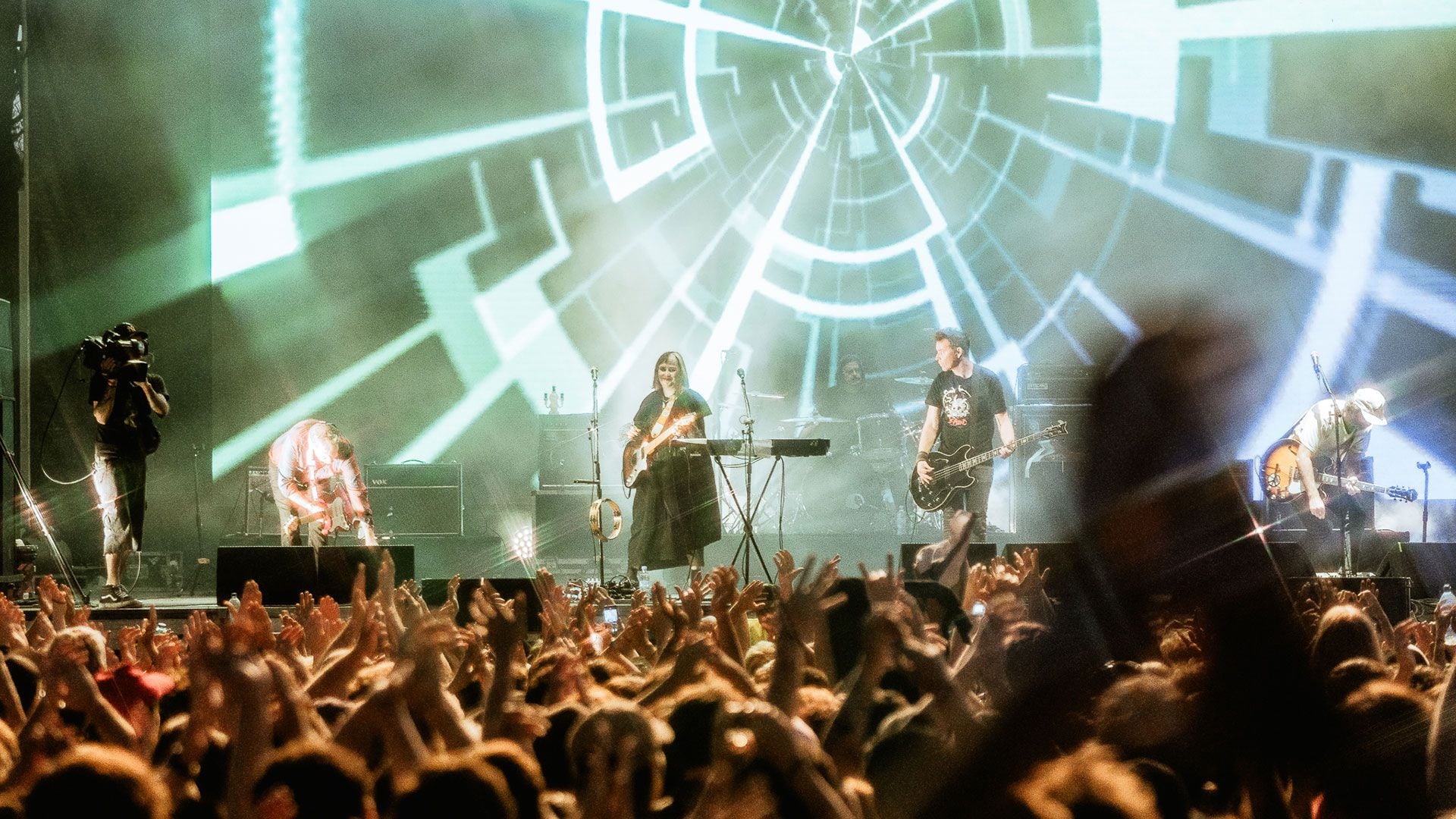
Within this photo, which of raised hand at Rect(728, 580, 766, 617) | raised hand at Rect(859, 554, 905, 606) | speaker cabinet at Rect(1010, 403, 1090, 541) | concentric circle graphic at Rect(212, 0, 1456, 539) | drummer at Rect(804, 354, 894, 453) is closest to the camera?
raised hand at Rect(859, 554, 905, 606)

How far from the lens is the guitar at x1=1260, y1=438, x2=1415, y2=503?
26.5 ft

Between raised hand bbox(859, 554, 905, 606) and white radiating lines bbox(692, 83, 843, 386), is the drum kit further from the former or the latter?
raised hand bbox(859, 554, 905, 606)

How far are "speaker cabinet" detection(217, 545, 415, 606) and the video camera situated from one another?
1.73 metres

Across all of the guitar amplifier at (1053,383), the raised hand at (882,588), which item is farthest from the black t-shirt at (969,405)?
the raised hand at (882,588)

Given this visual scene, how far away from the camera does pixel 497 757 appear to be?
167 centimetres

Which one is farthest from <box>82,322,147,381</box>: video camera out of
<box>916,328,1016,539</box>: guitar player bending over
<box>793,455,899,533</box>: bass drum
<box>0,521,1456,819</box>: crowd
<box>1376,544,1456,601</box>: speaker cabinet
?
<box>1376,544,1456,601</box>: speaker cabinet

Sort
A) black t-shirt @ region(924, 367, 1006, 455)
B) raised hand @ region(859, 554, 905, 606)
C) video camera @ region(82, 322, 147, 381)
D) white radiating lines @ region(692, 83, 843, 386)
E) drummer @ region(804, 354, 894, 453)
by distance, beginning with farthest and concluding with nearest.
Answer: white radiating lines @ region(692, 83, 843, 386), drummer @ region(804, 354, 894, 453), black t-shirt @ region(924, 367, 1006, 455), video camera @ region(82, 322, 147, 381), raised hand @ region(859, 554, 905, 606)

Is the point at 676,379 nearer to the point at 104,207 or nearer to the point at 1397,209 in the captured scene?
the point at 104,207

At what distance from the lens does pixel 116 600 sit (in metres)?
6.57

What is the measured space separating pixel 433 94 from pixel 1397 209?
869 cm

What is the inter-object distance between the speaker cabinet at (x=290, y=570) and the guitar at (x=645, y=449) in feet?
6.91

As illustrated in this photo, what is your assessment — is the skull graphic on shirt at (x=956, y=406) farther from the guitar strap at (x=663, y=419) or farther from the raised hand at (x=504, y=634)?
the raised hand at (x=504, y=634)

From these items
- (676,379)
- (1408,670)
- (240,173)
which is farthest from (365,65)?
(1408,670)

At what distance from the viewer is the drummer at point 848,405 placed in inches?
451
